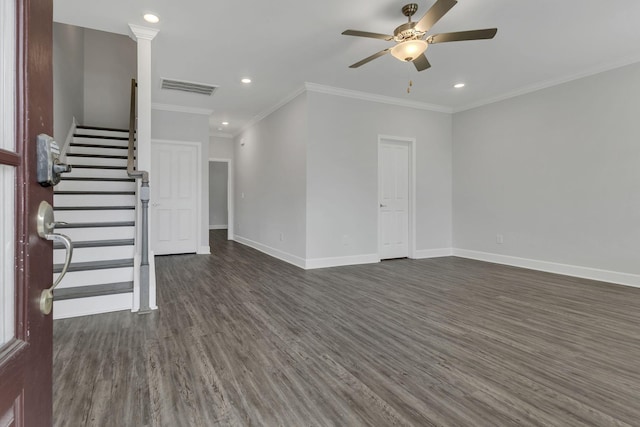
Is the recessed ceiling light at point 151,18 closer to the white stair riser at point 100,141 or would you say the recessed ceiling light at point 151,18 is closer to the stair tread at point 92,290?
the stair tread at point 92,290

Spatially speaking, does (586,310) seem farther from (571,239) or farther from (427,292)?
(571,239)

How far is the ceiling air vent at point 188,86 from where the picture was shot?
15.7 feet

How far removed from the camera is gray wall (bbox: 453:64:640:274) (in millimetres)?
4027

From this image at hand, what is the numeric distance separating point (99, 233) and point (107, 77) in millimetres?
4568

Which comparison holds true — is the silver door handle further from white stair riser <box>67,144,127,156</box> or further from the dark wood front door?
white stair riser <box>67,144,127,156</box>

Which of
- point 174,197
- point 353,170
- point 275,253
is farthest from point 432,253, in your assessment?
point 174,197

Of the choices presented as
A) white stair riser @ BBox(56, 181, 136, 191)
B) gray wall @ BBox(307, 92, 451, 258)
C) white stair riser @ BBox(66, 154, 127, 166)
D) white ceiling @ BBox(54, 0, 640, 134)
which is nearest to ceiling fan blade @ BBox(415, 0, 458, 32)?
white ceiling @ BBox(54, 0, 640, 134)

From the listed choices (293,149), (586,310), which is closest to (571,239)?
(586,310)

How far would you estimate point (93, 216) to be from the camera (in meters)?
3.62

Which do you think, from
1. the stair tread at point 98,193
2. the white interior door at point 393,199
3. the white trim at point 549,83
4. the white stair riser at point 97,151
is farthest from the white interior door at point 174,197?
the white trim at point 549,83

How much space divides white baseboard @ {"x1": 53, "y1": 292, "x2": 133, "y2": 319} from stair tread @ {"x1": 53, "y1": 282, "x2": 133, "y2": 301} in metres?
0.03

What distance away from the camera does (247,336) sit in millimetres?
2480

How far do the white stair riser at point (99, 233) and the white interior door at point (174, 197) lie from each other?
2461mm

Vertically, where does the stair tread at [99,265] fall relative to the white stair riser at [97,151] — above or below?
below
